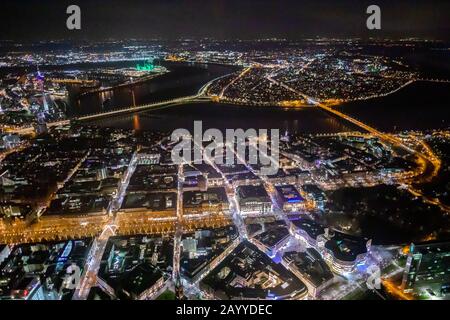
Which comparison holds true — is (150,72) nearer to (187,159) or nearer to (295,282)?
(187,159)

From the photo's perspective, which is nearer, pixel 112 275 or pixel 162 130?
pixel 112 275

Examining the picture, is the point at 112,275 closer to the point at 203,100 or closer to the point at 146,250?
the point at 146,250

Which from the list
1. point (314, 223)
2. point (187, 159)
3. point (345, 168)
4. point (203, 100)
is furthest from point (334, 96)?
point (314, 223)

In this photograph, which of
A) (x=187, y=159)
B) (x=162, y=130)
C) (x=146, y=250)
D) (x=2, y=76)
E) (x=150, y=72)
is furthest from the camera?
(x=150, y=72)
